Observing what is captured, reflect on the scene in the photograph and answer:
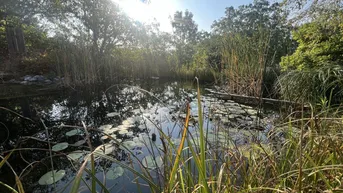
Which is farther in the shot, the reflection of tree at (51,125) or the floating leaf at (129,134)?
the floating leaf at (129,134)

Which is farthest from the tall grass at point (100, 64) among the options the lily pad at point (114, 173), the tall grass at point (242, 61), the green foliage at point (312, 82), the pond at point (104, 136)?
the green foliage at point (312, 82)

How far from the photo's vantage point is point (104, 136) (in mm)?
1806

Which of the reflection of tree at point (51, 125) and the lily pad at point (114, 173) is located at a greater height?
the reflection of tree at point (51, 125)

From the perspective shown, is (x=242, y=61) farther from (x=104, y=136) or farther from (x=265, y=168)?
(x=265, y=168)

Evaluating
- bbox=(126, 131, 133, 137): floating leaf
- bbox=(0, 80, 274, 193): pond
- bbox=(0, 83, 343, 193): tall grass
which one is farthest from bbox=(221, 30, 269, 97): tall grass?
bbox=(0, 83, 343, 193): tall grass

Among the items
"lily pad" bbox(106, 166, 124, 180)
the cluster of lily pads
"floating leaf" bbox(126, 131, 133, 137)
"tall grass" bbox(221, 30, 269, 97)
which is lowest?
"lily pad" bbox(106, 166, 124, 180)

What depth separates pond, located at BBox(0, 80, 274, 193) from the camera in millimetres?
810

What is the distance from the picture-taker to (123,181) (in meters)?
1.17

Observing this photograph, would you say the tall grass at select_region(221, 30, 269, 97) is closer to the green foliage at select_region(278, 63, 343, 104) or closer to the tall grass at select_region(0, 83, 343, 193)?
the green foliage at select_region(278, 63, 343, 104)

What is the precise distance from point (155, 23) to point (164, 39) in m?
1.06

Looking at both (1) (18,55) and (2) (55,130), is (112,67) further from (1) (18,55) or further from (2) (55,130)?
(1) (18,55)

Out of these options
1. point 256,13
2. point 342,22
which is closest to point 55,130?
point 342,22

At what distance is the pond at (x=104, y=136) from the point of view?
31.9 inches

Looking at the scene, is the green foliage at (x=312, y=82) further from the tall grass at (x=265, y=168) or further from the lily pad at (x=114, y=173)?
the lily pad at (x=114, y=173)
